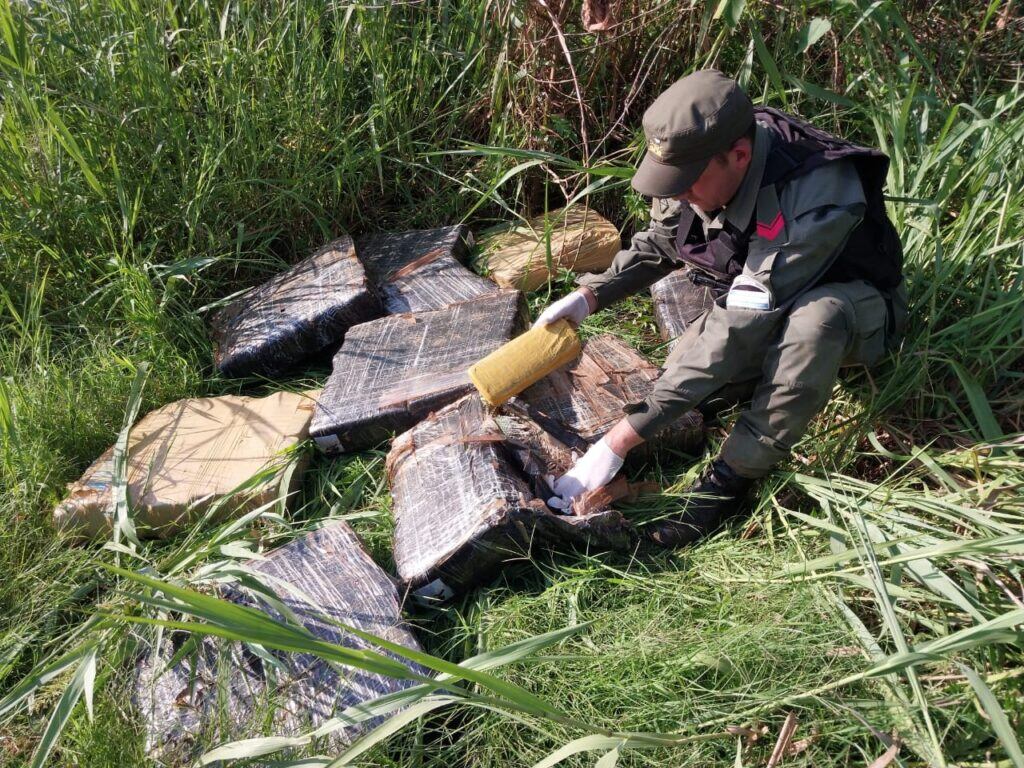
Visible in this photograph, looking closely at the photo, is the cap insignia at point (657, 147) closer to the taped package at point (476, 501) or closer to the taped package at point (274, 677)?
the taped package at point (476, 501)

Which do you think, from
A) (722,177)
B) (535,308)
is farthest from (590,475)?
(535,308)

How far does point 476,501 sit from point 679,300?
3.88 feet

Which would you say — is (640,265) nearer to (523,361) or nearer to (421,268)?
(523,361)

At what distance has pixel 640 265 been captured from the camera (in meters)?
2.72

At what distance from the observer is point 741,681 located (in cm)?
173

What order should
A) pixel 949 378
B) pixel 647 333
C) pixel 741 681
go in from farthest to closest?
1. pixel 647 333
2. pixel 949 378
3. pixel 741 681

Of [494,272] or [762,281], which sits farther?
[494,272]

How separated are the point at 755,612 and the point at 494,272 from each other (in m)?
1.68

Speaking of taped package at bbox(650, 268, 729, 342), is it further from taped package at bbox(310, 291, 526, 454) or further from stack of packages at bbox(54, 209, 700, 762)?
taped package at bbox(310, 291, 526, 454)

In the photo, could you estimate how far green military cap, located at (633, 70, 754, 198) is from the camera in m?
2.10

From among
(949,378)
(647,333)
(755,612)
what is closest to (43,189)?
(647,333)

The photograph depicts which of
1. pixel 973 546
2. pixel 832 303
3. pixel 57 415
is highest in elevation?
pixel 832 303

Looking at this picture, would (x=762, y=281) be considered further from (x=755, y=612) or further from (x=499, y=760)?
(x=499, y=760)

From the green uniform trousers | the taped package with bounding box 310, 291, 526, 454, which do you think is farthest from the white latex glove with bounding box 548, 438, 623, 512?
the taped package with bounding box 310, 291, 526, 454
